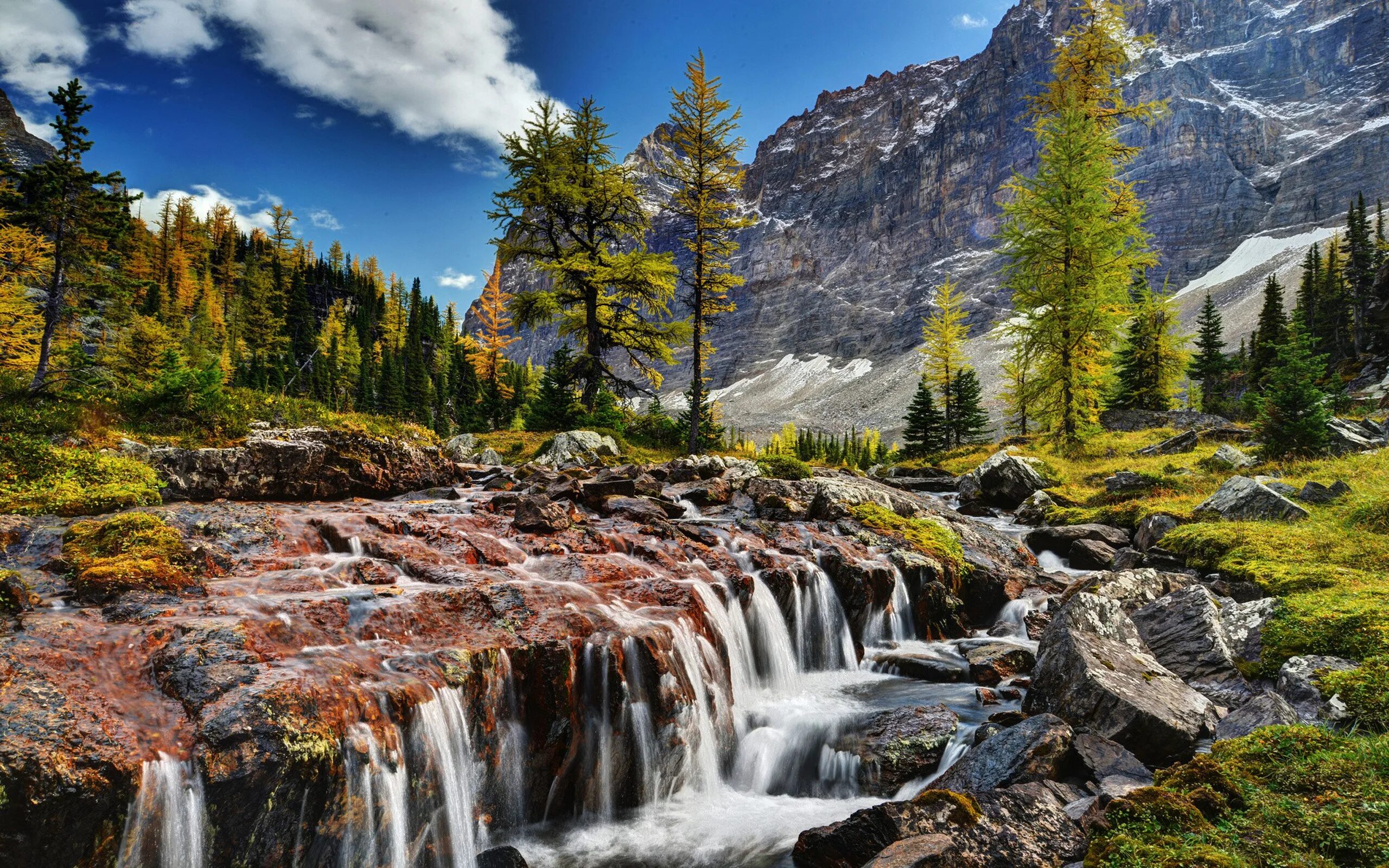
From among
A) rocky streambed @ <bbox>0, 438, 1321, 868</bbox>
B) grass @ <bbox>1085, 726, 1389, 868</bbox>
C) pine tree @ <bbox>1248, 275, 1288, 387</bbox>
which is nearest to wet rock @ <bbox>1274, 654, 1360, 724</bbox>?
rocky streambed @ <bbox>0, 438, 1321, 868</bbox>

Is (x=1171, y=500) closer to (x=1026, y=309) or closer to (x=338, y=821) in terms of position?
(x=1026, y=309)

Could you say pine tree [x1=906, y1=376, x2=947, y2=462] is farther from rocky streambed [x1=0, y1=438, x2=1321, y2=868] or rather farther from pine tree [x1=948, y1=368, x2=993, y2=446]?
rocky streambed [x1=0, y1=438, x2=1321, y2=868]

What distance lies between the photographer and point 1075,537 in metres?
15.4

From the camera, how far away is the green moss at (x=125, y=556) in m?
5.88

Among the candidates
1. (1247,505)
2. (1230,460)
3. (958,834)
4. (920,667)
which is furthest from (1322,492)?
(958,834)

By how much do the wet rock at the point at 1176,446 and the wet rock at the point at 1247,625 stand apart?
17.4 meters

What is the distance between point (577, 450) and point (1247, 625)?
56.3 feet

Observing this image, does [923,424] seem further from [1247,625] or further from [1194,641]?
[1194,641]

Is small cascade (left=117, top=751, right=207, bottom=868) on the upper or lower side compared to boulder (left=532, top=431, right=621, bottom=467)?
lower

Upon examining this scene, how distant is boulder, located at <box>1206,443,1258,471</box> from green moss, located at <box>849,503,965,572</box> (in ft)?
32.7

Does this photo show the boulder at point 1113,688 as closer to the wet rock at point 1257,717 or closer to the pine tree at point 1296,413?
the wet rock at point 1257,717

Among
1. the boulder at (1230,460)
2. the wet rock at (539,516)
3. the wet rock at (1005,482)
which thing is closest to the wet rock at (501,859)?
the wet rock at (539,516)

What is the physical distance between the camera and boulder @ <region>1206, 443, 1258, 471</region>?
17.5 m

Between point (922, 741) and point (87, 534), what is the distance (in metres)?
9.66
